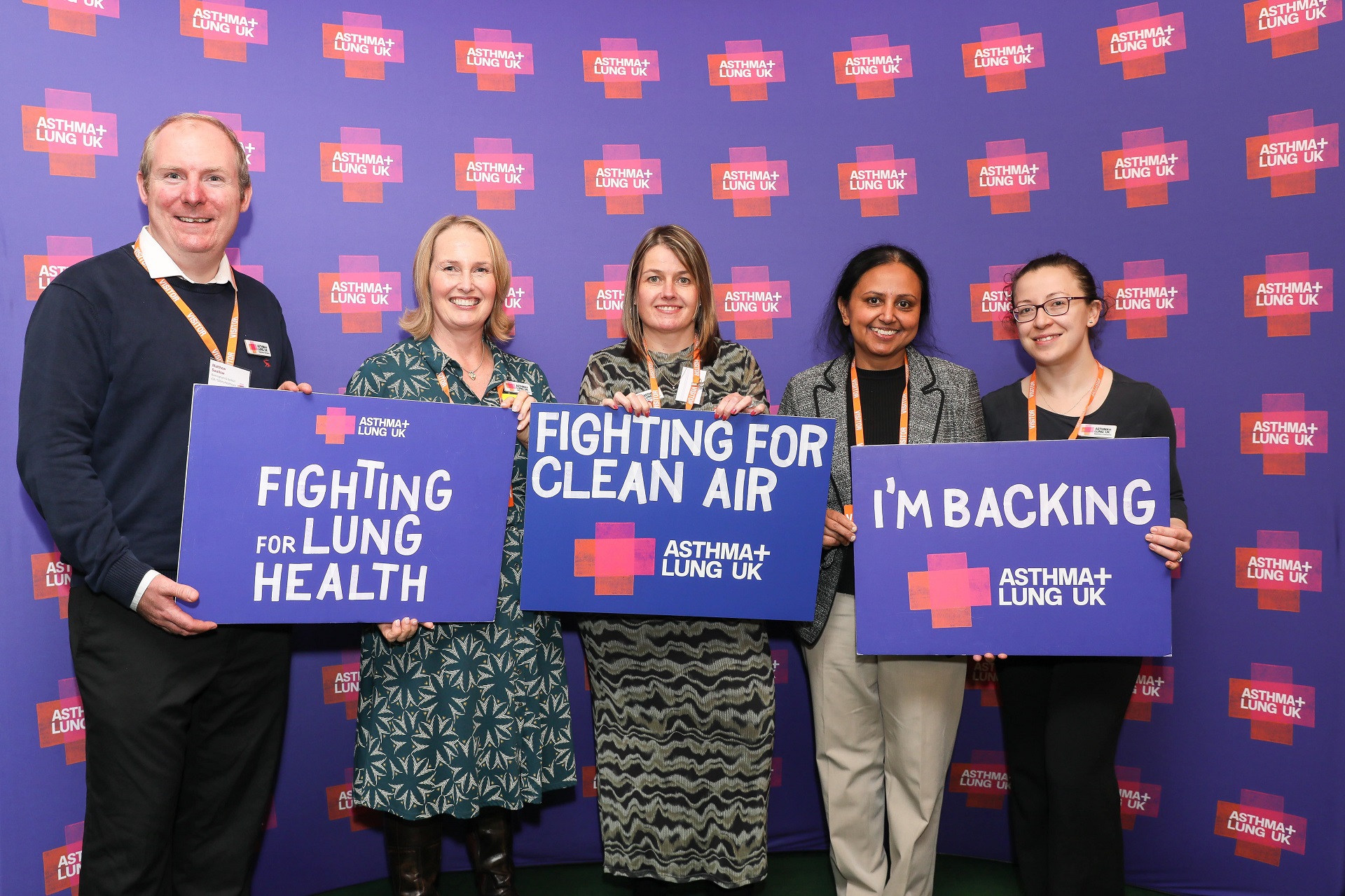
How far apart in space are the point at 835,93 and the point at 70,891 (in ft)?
11.1

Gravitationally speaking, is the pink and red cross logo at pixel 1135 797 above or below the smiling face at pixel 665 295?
below

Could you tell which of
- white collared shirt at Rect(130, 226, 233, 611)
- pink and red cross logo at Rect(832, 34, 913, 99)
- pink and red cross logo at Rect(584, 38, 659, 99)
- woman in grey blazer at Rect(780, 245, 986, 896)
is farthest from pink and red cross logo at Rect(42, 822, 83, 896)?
pink and red cross logo at Rect(832, 34, 913, 99)

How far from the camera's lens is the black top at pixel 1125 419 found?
195 cm

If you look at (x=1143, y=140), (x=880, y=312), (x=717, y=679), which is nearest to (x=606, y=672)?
(x=717, y=679)

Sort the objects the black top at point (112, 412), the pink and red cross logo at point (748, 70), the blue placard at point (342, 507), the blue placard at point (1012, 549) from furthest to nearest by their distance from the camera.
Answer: the pink and red cross logo at point (748, 70) → the blue placard at point (1012, 549) → the blue placard at point (342, 507) → the black top at point (112, 412)

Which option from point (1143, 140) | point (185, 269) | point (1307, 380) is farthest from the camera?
point (1143, 140)

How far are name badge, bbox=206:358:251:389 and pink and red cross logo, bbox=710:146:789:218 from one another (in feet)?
5.32

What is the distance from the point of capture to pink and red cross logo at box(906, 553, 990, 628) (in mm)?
1842

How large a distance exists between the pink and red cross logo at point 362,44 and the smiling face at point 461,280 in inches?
35.5

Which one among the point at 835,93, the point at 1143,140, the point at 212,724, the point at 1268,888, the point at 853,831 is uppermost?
the point at 835,93

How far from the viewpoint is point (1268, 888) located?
2.36 metres

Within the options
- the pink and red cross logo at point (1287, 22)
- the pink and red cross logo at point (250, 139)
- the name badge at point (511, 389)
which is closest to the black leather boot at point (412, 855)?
the name badge at point (511, 389)

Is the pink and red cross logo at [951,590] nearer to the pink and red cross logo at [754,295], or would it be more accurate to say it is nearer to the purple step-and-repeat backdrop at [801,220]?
the purple step-and-repeat backdrop at [801,220]

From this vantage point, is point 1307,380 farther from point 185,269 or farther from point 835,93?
point 185,269
